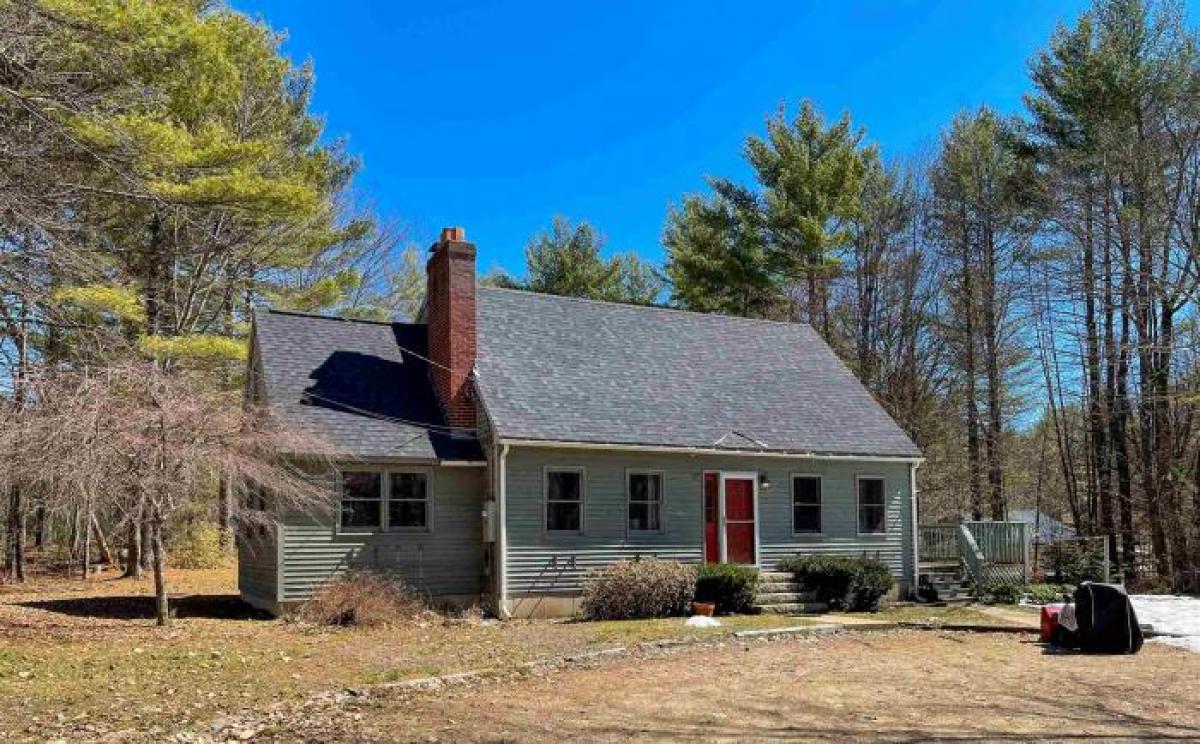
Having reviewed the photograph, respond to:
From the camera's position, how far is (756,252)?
3216 cm

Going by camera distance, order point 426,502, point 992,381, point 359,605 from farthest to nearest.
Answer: point 992,381 < point 426,502 < point 359,605

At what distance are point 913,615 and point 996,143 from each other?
54.1 ft

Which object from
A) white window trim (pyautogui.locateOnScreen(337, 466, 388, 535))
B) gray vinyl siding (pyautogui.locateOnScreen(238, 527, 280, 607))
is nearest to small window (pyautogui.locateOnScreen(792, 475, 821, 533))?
white window trim (pyautogui.locateOnScreen(337, 466, 388, 535))

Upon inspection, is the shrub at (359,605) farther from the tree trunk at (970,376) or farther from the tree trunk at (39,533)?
the tree trunk at (970,376)

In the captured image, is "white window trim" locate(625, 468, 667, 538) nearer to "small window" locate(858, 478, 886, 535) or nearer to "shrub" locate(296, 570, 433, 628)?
"shrub" locate(296, 570, 433, 628)

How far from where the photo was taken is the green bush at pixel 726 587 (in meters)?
17.3

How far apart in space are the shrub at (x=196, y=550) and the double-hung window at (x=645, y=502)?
13007 millimetres

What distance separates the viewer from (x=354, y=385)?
58.4 feet

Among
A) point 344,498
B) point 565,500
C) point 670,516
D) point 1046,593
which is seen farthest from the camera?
point 1046,593

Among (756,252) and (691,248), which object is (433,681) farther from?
(691,248)

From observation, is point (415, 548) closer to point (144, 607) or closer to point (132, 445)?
point (144, 607)

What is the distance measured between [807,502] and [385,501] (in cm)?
840

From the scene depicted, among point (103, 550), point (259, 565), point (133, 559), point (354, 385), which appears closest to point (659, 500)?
point (354, 385)

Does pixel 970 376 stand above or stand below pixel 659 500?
above
